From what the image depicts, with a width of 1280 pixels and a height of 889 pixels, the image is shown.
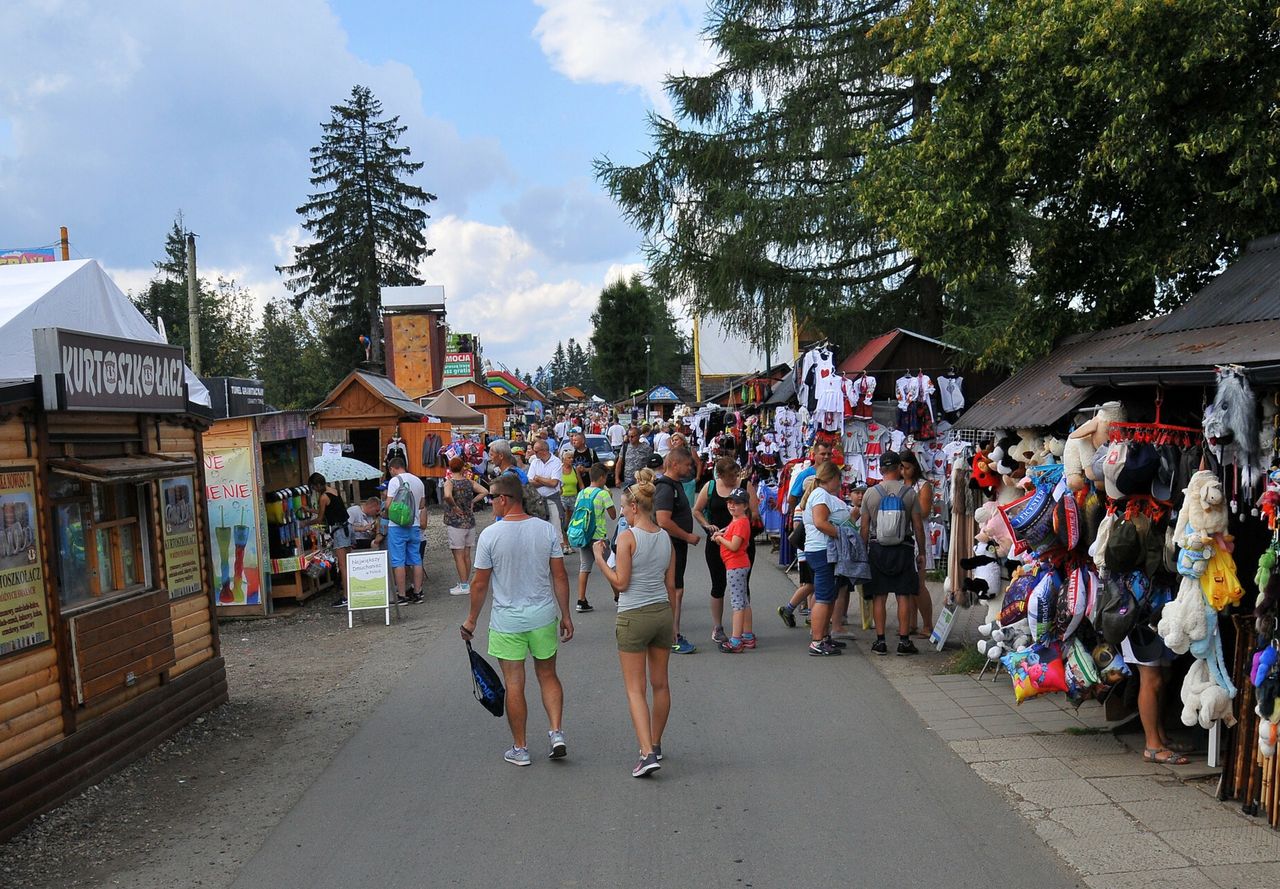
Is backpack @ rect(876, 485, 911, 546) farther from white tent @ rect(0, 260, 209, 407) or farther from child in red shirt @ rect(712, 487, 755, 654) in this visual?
white tent @ rect(0, 260, 209, 407)

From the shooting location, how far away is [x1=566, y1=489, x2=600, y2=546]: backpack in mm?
11062

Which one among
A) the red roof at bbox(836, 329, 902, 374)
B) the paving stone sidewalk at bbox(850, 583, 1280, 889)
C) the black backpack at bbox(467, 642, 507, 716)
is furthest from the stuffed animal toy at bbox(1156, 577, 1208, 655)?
the red roof at bbox(836, 329, 902, 374)

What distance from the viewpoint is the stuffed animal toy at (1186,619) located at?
536 centimetres

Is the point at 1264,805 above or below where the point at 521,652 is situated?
below

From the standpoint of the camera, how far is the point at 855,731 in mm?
7129

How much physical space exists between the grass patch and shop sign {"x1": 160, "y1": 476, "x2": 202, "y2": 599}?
6.25 metres

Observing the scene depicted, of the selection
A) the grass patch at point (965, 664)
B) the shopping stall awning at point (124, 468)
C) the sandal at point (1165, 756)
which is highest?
the shopping stall awning at point (124, 468)

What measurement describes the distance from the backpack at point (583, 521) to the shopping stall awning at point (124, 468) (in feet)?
13.4

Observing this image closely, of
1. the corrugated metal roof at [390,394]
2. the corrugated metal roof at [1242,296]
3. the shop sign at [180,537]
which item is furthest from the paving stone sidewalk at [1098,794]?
the corrugated metal roof at [390,394]

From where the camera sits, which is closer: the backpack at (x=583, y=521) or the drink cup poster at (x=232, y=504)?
the backpack at (x=583, y=521)

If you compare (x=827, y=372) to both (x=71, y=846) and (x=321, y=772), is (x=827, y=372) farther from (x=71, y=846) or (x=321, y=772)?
(x=71, y=846)

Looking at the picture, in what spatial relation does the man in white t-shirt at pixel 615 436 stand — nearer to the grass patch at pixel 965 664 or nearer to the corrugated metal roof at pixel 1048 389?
the corrugated metal roof at pixel 1048 389

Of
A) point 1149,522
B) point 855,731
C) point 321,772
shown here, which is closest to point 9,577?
point 321,772

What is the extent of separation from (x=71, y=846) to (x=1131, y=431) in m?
6.38
